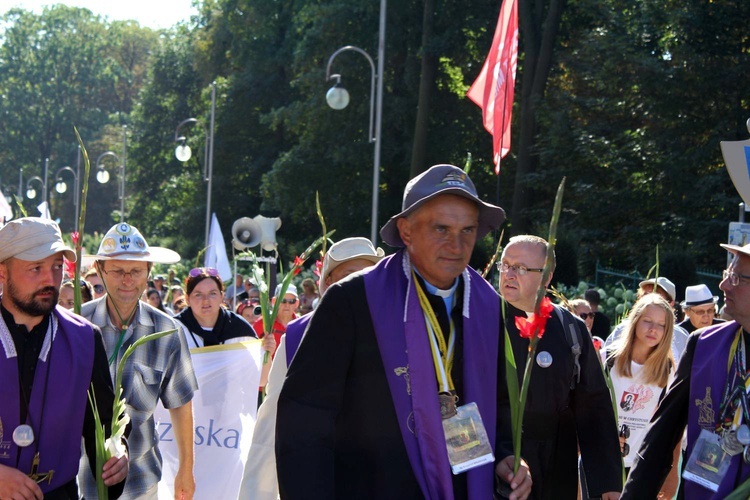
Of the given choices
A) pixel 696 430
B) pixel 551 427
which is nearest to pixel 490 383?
pixel 696 430

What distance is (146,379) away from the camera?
5812 millimetres

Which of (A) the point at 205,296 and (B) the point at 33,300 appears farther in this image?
(A) the point at 205,296

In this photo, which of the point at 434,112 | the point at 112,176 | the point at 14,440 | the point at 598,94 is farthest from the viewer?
the point at 112,176

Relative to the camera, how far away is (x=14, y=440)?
435 centimetres

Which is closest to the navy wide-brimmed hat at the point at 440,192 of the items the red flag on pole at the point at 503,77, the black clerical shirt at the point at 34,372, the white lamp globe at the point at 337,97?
the black clerical shirt at the point at 34,372

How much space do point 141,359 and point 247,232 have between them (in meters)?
11.4

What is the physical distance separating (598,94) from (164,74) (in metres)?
31.0

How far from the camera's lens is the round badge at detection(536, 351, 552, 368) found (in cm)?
514

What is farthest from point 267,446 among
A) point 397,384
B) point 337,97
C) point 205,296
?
point 337,97

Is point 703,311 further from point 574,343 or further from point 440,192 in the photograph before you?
point 440,192

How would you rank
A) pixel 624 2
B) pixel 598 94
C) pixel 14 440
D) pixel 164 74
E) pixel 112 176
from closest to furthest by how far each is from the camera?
pixel 14 440 < pixel 624 2 < pixel 598 94 < pixel 164 74 < pixel 112 176

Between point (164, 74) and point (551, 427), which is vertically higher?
point (164, 74)

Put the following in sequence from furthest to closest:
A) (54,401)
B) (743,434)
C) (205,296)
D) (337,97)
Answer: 1. (337,97)
2. (205,296)
3. (54,401)
4. (743,434)

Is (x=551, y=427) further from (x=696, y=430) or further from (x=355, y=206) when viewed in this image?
(x=355, y=206)
